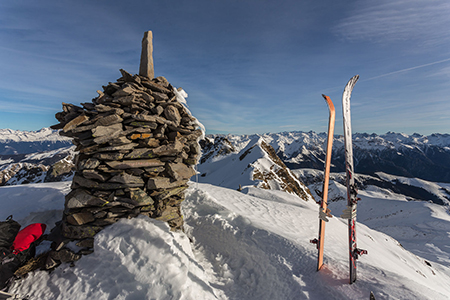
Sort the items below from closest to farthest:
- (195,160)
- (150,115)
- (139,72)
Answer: (150,115) < (139,72) < (195,160)

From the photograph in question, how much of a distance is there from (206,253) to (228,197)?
7.08m

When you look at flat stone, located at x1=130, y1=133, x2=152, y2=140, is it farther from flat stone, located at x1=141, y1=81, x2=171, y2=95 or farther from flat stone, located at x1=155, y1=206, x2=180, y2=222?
flat stone, located at x1=155, y1=206, x2=180, y2=222

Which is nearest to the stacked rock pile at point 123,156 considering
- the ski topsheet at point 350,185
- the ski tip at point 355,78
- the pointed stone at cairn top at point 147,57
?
the pointed stone at cairn top at point 147,57

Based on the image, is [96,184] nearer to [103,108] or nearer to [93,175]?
[93,175]

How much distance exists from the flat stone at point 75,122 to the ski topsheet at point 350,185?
9018mm

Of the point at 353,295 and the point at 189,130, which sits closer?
the point at 353,295

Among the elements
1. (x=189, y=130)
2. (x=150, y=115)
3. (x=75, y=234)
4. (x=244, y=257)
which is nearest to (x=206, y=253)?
(x=244, y=257)

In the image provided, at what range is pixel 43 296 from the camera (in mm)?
5219

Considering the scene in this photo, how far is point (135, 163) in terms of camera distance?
692cm

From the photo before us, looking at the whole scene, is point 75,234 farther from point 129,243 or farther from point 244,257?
point 244,257

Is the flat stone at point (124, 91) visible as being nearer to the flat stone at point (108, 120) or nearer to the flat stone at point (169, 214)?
the flat stone at point (108, 120)

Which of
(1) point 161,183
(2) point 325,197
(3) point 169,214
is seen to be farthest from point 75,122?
(2) point 325,197

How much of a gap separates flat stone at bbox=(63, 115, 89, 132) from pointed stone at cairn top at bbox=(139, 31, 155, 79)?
3109mm

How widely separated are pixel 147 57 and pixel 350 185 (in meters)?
9.47
